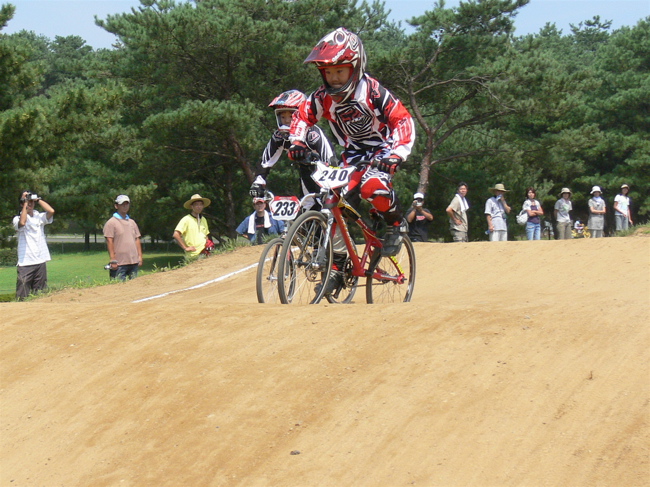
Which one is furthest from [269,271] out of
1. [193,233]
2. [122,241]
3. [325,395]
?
[193,233]

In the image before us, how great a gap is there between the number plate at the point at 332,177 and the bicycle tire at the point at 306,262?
274 mm

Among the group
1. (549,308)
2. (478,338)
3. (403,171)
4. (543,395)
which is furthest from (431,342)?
(403,171)

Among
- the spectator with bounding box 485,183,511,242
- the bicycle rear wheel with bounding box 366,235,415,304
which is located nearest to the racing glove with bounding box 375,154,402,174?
the bicycle rear wheel with bounding box 366,235,415,304

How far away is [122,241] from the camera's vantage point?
40.8 feet

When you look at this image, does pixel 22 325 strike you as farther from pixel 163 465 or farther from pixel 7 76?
Answer: pixel 7 76

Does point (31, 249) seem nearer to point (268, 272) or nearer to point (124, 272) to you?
point (124, 272)

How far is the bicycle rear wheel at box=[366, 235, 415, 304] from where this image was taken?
310 inches

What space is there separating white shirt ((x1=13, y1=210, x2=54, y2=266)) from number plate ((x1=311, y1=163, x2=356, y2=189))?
6.59m

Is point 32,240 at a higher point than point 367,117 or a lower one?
lower

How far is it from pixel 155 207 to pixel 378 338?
3331 cm

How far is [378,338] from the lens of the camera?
520 centimetres

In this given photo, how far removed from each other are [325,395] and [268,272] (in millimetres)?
2456

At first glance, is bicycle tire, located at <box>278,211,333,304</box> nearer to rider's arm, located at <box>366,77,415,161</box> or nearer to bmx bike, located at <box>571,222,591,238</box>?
rider's arm, located at <box>366,77,415,161</box>

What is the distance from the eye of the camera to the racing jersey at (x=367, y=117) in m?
7.10
